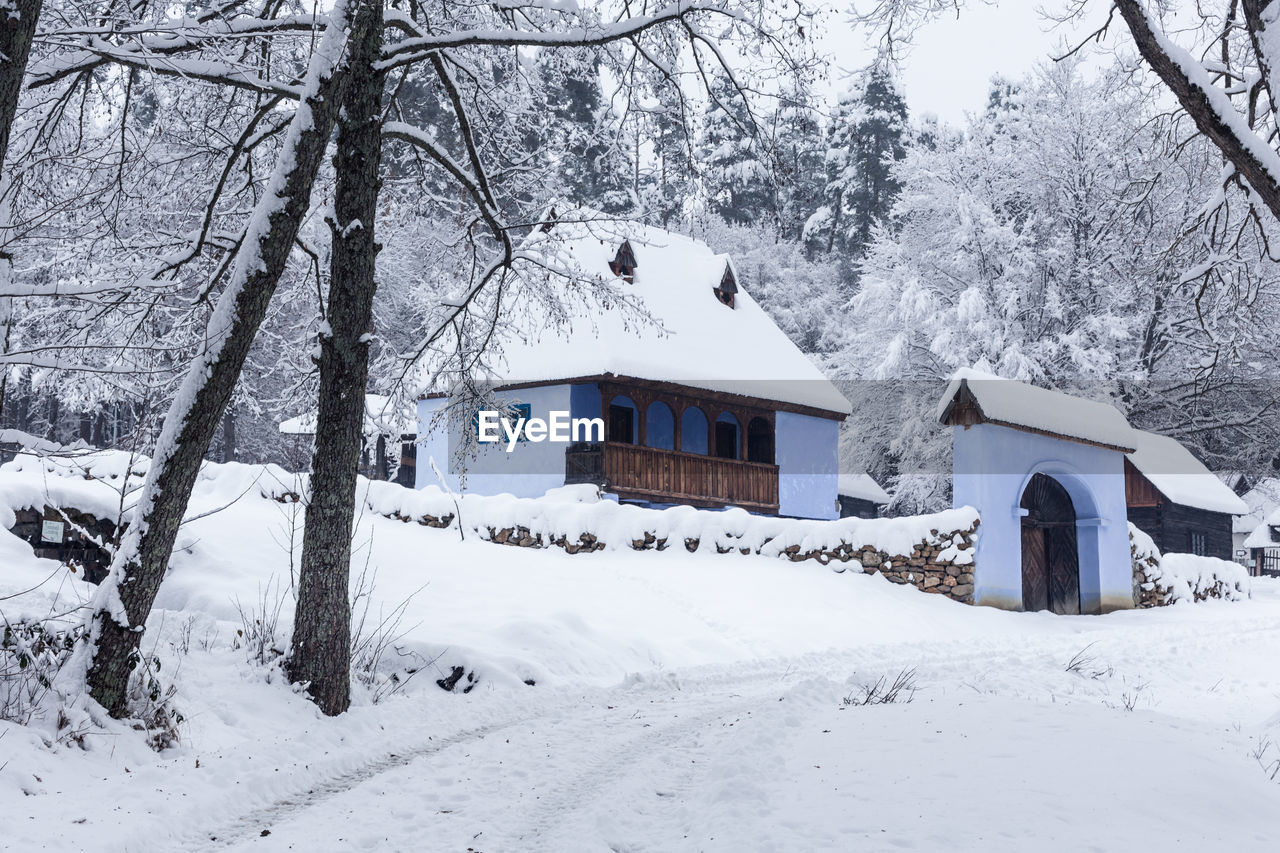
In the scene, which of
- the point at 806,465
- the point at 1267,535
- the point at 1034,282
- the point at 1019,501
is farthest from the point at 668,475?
the point at 1267,535

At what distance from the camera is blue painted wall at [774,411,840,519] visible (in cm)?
2558

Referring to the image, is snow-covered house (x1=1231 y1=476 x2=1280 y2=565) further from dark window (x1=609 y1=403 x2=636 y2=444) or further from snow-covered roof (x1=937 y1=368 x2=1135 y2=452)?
dark window (x1=609 y1=403 x2=636 y2=444)

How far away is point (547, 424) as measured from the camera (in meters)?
22.2

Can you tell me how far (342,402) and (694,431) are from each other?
62.7ft

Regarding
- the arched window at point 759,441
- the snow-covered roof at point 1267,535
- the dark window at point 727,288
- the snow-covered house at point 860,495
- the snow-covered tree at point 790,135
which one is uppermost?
the dark window at point 727,288

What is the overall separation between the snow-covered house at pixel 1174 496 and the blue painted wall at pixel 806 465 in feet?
27.0

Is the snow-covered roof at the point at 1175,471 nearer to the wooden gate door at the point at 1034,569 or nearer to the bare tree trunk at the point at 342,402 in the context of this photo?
the wooden gate door at the point at 1034,569

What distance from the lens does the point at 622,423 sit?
2361cm

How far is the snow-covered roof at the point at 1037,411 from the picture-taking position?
17484mm

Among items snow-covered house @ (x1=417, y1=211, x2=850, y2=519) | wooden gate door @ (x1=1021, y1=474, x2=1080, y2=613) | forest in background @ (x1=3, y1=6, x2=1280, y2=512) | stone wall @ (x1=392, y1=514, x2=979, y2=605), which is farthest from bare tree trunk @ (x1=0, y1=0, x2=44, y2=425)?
wooden gate door @ (x1=1021, y1=474, x2=1080, y2=613)

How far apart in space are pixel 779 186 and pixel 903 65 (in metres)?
1.40

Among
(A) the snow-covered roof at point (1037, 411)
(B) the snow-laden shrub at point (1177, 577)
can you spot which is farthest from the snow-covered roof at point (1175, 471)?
(A) the snow-covered roof at point (1037, 411)

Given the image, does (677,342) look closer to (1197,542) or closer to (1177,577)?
(1177,577)

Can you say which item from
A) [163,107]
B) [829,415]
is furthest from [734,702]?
[829,415]
